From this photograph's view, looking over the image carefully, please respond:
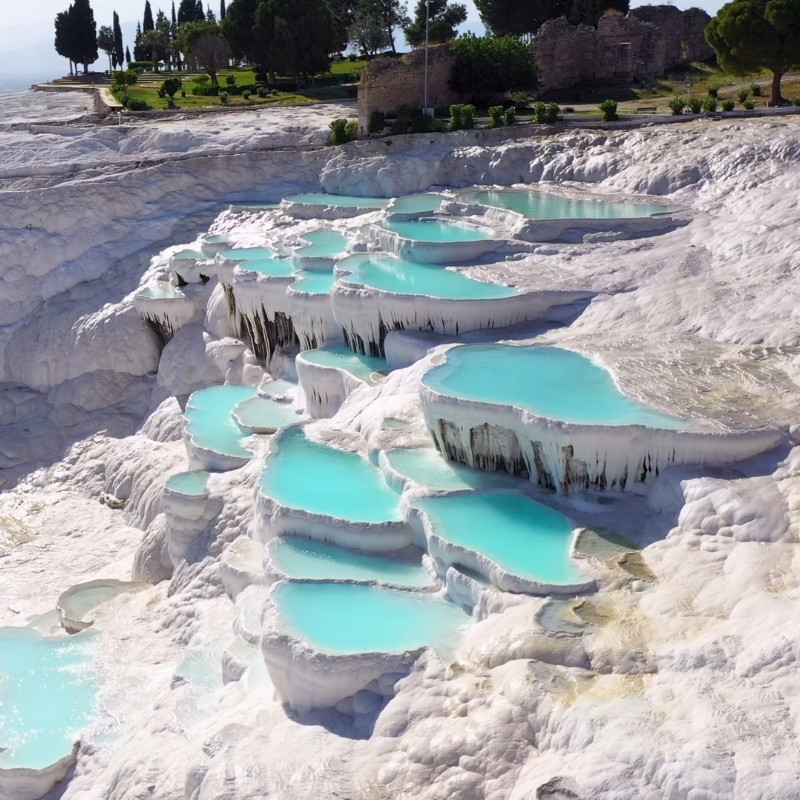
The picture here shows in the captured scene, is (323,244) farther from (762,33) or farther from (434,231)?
(762,33)

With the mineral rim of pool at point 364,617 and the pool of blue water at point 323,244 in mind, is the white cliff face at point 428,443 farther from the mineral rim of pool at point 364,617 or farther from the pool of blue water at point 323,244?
the pool of blue water at point 323,244

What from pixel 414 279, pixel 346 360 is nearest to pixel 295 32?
pixel 414 279

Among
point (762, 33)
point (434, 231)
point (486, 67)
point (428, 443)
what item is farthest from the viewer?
point (486, 67)

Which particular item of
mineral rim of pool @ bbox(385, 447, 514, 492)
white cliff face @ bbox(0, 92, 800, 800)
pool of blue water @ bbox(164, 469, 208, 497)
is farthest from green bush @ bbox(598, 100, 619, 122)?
mineral rim of pool @ bbox(385, 447, 514, 492)

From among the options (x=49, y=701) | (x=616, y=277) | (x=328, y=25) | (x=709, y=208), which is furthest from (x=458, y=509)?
(x=328, y=25)

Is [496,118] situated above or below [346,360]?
above

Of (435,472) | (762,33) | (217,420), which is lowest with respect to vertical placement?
(217,420)

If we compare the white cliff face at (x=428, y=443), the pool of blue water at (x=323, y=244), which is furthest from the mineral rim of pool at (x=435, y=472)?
the pool of blue water at (x=323, y=244)
